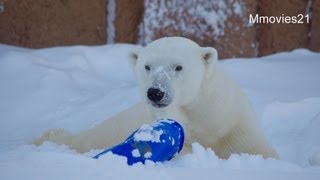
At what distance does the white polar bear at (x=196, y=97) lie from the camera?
3133mm

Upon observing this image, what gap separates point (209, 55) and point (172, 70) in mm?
241

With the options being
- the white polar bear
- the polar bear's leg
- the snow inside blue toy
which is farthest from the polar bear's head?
the polar bear's leg

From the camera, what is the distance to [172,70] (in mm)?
3146

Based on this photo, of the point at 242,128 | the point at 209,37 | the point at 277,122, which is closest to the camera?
the point at 242,128

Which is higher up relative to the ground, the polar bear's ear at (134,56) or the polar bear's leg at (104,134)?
the polar bear's ear at (134,56)

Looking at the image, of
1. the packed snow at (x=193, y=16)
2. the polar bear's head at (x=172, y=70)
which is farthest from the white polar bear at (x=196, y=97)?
the packed snow at (x=193, y=16)

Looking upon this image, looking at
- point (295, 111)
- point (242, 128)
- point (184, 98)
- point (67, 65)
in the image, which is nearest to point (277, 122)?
point (295, 111)

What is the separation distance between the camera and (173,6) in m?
6.15

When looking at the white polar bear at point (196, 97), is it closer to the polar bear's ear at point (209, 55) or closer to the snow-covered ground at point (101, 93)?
the polar bear's ear at point (209, 55)

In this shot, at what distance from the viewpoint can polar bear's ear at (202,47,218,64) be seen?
3.27m

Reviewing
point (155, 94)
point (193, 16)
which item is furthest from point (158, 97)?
point (193, 16)

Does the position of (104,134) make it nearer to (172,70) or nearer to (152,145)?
(172,70)

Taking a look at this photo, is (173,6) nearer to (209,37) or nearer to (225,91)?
(209,37)

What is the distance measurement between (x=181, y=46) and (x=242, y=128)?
0.53 meters
